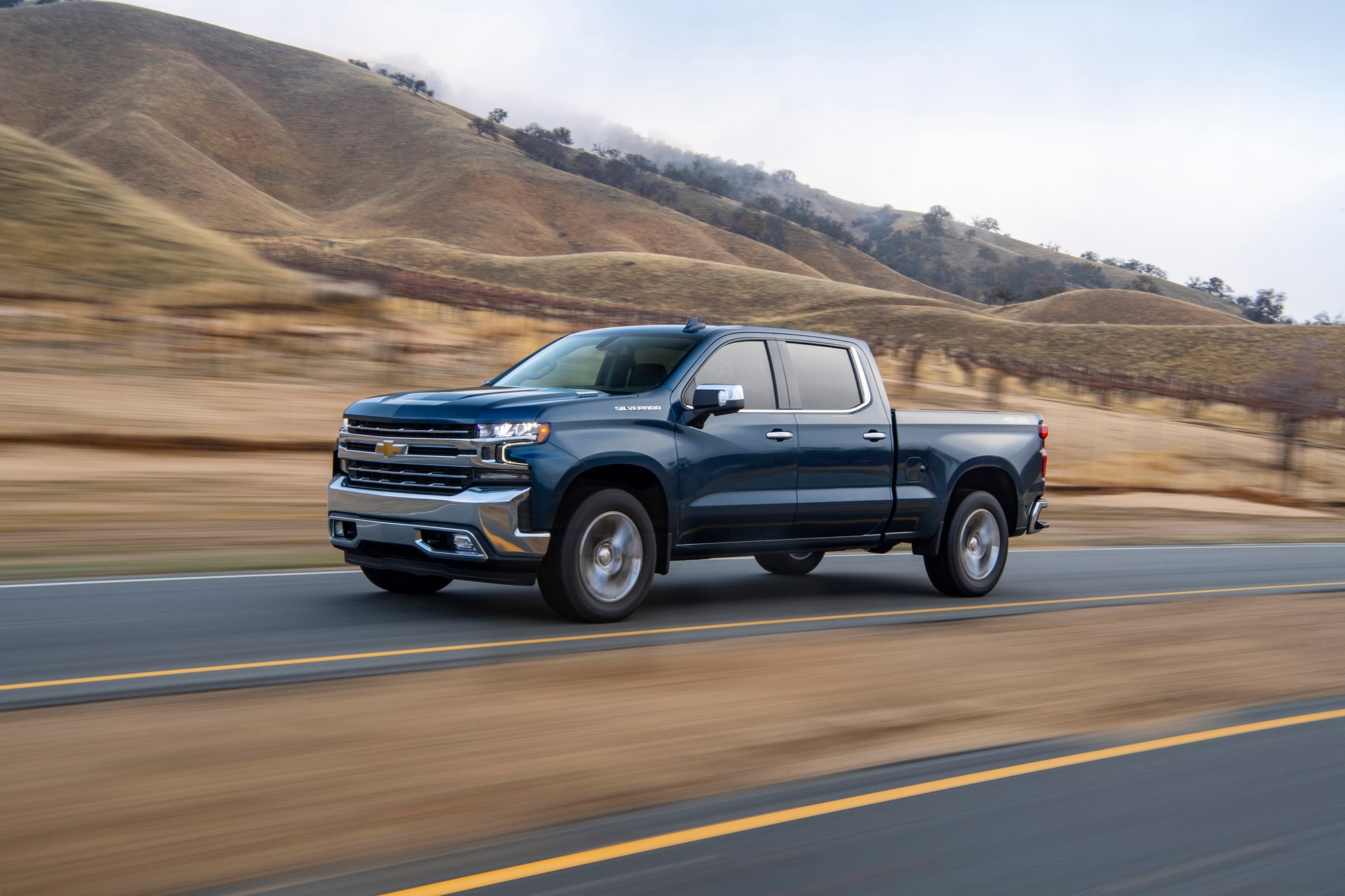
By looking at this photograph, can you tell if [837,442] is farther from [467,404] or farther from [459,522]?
[459,522]

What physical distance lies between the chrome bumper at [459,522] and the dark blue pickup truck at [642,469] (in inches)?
0.4

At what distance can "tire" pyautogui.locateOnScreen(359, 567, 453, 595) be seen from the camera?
9.63m

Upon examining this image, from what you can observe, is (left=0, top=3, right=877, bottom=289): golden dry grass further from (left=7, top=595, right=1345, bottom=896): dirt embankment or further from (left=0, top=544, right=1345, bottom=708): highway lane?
(left=7, top=595, right=1345, bottom=896): dirt embankment

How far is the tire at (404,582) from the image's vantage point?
9.63 meters

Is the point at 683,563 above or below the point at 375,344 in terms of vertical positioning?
below

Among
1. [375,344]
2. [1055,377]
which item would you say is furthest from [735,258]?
[375,344]

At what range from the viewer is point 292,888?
4.11 meters

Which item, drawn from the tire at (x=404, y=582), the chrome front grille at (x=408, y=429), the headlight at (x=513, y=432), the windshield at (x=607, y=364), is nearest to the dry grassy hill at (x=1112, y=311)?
the windshield at (x=607, y=364)

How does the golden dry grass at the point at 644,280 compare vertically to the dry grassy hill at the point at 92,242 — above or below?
above

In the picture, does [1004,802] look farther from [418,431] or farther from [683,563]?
[683,563]

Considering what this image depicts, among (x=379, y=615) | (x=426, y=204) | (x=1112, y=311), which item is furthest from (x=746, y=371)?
(x=426, y=204)

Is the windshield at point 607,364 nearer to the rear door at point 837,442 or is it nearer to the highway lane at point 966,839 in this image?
the rear door at point 837,442

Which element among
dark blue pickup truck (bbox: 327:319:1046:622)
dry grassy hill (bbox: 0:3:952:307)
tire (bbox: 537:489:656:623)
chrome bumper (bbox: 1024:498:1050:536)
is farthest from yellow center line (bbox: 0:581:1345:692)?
dry grassy hill (bbox: 0:3:952:307)

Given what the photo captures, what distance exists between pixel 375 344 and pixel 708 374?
16651 millimetres
